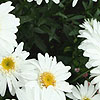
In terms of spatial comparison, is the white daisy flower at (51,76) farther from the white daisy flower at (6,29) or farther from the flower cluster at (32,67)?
the white daisy flower at (6,29)

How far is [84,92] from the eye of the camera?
1951 mm

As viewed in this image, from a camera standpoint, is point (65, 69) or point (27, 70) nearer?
point (27, 70)

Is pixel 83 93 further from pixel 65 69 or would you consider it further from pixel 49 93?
pixel 49 93

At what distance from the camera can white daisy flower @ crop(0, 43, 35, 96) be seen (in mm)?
1646

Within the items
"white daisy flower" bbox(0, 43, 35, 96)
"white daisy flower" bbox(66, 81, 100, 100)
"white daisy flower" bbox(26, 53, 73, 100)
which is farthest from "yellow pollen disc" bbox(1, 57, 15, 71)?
"white daisy flower" bbox(66, 81, 100, 100)

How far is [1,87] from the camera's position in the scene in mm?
1623

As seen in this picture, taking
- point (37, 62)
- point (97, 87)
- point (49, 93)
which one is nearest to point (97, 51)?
point (97, 87)

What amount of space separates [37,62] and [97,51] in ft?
1.19

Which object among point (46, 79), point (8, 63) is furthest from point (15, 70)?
point (46, 79)

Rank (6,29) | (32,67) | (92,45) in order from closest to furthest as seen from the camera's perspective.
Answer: (6,29) < (32,67) < (92,45)

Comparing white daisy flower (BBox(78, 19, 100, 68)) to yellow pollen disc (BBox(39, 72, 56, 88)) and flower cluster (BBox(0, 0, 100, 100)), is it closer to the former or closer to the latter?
flower cluster (BBox(0, 0, 100, 100))

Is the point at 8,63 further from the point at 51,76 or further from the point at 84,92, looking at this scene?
the point at 84,92

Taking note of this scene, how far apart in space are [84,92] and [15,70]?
18.8 inches

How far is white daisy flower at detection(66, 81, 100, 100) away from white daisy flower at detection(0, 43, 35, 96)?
0.35 meters
